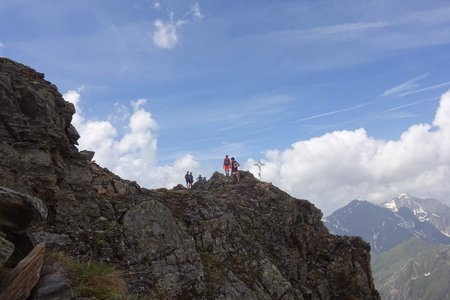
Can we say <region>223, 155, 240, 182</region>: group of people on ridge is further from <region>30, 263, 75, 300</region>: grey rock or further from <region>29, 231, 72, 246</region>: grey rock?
<region>30, 263, 75, 300</region>: grey rock

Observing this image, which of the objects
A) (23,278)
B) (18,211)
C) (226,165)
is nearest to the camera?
(23,278)

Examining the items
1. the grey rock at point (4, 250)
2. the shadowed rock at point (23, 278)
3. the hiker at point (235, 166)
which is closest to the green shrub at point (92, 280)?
the shadowed rock at point (23, 278)

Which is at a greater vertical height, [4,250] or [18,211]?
[18,211]

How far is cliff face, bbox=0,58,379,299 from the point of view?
918 inches

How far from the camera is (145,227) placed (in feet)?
87.5

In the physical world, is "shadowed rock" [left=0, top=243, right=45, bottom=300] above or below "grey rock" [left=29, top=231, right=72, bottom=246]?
below

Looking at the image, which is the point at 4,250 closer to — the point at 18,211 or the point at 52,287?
the point at 18,211

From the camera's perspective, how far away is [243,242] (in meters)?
34.5

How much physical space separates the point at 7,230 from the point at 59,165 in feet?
46.8

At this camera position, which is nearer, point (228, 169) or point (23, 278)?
point (23, 278)

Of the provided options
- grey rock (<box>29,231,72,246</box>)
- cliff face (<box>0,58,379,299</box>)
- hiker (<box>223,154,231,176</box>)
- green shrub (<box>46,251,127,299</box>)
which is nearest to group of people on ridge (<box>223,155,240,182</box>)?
hiker (<box>223,154,231,176</box>)

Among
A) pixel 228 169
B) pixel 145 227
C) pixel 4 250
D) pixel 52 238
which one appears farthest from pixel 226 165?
pixel 4 250

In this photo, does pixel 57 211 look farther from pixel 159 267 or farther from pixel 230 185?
pixel 230 185


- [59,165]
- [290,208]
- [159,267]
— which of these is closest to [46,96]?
[59,165]
